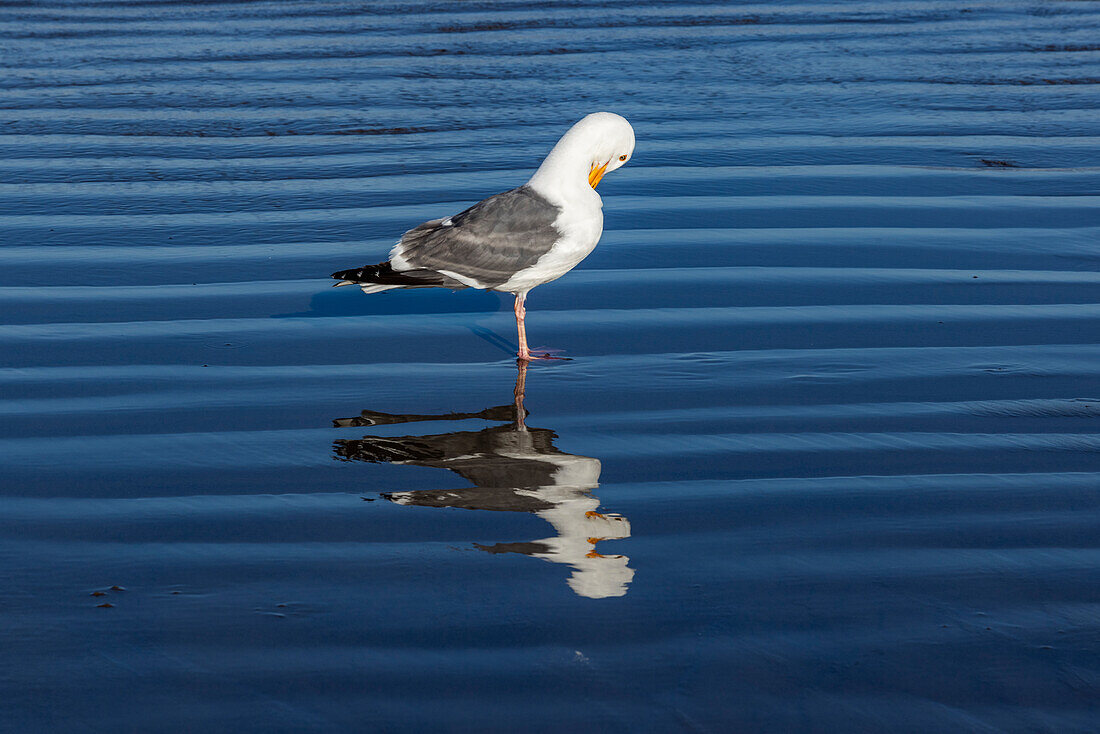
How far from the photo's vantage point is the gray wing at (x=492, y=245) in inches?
236

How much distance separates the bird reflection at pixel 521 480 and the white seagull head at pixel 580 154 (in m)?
1.23

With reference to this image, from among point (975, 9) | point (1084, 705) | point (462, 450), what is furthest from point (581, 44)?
point (1084, 705)

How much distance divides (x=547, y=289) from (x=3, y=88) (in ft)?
24.4

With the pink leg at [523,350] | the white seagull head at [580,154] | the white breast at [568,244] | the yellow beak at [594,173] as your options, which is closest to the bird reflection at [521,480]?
the pink leg at [523,350]

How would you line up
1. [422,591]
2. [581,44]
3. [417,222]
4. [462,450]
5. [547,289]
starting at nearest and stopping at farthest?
[422,591] < [462,450] < [547,289] < [417,222] < [581,44]

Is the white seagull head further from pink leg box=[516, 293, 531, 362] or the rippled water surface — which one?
the rippled water surface

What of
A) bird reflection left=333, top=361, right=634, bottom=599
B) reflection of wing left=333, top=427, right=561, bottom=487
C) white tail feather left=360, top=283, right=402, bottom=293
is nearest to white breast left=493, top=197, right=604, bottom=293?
white tail feather left=360, top=283, right=402, bottom=293

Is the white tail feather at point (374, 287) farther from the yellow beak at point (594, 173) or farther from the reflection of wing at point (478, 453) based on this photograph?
the yellow beak at point (594, 173)


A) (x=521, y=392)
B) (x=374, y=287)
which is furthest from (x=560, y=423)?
(x=374, y=287)

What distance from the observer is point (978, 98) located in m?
11.2

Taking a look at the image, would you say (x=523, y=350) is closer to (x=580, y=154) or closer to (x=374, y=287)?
(x=374, y=287)

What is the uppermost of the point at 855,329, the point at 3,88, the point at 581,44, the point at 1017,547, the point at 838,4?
the point at 838,4

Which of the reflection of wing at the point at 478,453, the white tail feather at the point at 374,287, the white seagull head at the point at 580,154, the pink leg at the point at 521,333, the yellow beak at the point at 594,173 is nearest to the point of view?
the reflection of wing at the point at 478,453

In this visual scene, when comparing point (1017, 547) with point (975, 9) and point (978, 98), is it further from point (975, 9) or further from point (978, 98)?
point (975, 9)
